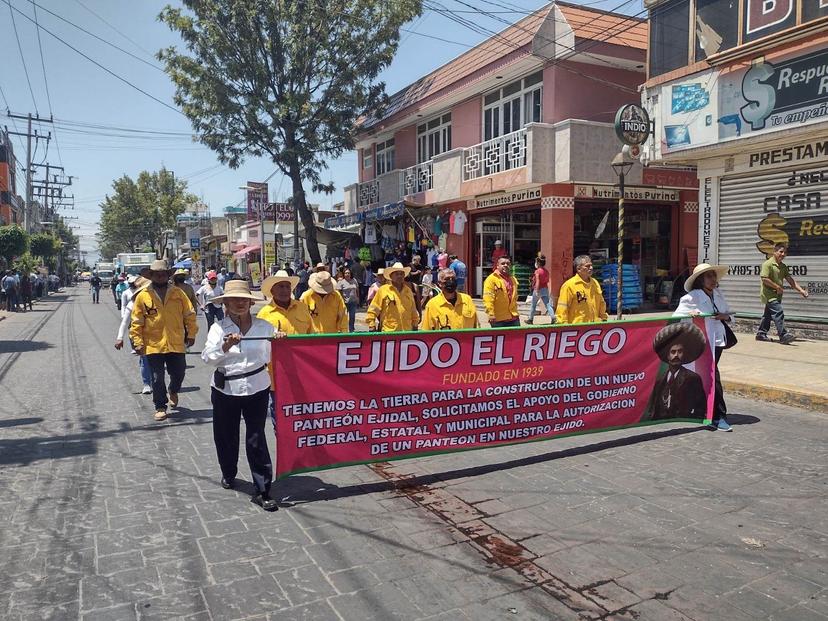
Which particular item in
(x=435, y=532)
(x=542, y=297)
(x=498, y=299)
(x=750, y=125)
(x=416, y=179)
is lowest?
(x=435, y=532)

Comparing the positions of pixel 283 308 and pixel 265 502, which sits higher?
pixel 283 308

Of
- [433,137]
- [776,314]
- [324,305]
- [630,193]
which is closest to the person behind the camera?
[324,305]

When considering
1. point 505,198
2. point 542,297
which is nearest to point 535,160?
point 505,198

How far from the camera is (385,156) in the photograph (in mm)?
26578

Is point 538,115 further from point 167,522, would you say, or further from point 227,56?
point 167,522

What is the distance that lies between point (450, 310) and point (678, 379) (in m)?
2.45

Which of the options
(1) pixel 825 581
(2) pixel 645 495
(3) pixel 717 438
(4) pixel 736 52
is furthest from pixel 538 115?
(1) pixel 825 581

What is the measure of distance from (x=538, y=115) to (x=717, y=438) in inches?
530

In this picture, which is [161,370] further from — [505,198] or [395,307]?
[505,198]

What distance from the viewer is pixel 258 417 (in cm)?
457

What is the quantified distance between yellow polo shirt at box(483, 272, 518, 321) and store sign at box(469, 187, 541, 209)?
10047 mm

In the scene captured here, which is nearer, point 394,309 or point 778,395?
point 394,309

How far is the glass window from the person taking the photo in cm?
1340

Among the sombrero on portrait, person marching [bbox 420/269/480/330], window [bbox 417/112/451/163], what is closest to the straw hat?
person marching [bbox 420/269/480/330]
